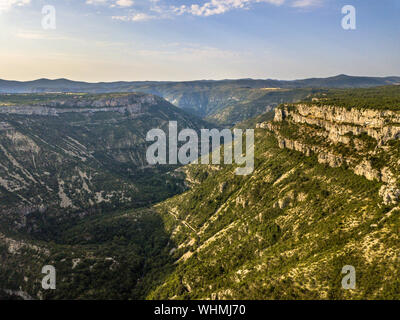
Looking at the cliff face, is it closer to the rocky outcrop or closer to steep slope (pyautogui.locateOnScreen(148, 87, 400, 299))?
the rocky outcrop

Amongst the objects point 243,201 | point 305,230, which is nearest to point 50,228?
point 243,201

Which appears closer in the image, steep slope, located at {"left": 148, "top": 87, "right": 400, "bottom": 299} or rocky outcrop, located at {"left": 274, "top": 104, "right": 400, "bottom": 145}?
steep slope, located at {"left": 148, "top": 87, "right": 400, "bottom": 299}

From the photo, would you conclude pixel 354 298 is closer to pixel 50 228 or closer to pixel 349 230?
pixel 349 230

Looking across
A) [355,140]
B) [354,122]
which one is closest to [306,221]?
[355,140]

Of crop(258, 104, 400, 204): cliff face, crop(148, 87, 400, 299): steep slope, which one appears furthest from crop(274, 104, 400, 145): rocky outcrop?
crop(148, 87, 400, 299): steep slope

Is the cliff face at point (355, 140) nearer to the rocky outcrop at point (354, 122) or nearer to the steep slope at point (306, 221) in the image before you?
the rocky outcrop at point (354, 122)
